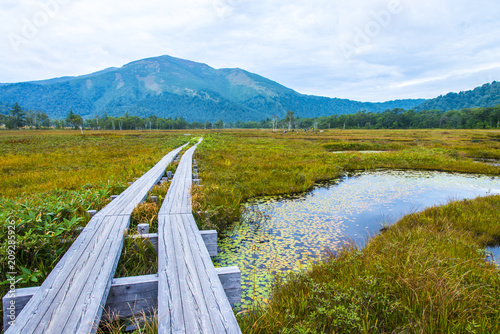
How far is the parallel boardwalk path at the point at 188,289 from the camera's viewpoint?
2314 millimetres

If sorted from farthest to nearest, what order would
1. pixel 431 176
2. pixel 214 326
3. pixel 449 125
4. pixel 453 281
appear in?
pixel 449 125
pixel 431 176
pixel 453 281
pixel 214 326

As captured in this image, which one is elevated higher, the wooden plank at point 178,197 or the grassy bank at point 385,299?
the wooden plank at point 178,197

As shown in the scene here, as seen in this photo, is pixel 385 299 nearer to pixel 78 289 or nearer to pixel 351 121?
pixel 78 289

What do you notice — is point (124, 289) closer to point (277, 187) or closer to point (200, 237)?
point (200, 237)

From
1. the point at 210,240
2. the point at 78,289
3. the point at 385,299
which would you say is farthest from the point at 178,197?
the point at 385,299

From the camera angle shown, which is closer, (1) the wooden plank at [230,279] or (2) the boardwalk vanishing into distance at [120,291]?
(2) the boardwalk vanishing into distance at [120,291]

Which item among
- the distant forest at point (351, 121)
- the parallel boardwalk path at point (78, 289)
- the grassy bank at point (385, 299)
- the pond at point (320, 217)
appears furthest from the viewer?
the distant forest at point (351, 121)

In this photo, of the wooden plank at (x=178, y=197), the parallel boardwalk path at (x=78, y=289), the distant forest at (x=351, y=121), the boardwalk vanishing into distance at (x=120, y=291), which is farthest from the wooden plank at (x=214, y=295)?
the distant forest at (x=351, y=121)

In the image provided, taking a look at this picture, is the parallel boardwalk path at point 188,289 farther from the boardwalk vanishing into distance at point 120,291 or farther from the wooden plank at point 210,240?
the wooden plank at point 210,240

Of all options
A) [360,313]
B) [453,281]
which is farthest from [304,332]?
[453,281]

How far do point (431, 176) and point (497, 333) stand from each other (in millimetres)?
15511

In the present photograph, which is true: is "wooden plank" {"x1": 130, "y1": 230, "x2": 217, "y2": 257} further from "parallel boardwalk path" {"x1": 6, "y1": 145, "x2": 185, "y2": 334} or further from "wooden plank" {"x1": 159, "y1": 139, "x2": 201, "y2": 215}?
"wooden plank" {"x1": 159, "y1": 139, "x2": 201, "y2": 215}

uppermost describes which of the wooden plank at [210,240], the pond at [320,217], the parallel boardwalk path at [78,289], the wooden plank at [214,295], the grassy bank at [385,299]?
the parallel boardwalk path at [78,289]

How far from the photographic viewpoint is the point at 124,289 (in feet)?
9.68
